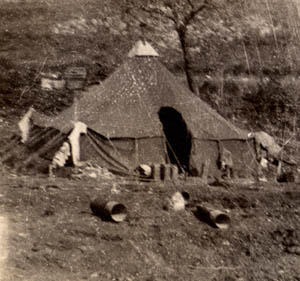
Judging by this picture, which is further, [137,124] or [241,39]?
[241,39]

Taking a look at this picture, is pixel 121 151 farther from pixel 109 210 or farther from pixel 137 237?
pixel 137 237

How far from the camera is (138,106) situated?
6.62 meters

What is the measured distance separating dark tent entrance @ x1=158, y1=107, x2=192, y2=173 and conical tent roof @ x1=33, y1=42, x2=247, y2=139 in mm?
121

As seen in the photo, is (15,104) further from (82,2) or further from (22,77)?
(82,2)

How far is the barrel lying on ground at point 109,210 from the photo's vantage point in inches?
195

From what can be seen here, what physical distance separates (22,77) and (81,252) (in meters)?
2.17

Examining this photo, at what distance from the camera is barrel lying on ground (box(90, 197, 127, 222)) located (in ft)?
16.3

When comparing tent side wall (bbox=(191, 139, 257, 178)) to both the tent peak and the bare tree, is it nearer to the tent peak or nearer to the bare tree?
the tent peak

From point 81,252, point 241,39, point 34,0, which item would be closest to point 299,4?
point 241,39

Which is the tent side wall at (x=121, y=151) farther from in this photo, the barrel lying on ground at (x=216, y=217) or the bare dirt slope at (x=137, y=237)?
the barrel lying on ground at (x=216, y=217)

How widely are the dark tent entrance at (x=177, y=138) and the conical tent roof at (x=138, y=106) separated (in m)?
0.12

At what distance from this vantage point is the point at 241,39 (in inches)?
315

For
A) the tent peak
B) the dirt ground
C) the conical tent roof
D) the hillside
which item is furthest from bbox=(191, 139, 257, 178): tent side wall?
the tent peak

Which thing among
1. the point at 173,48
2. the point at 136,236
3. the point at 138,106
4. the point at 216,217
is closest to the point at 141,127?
the point at 138,106
